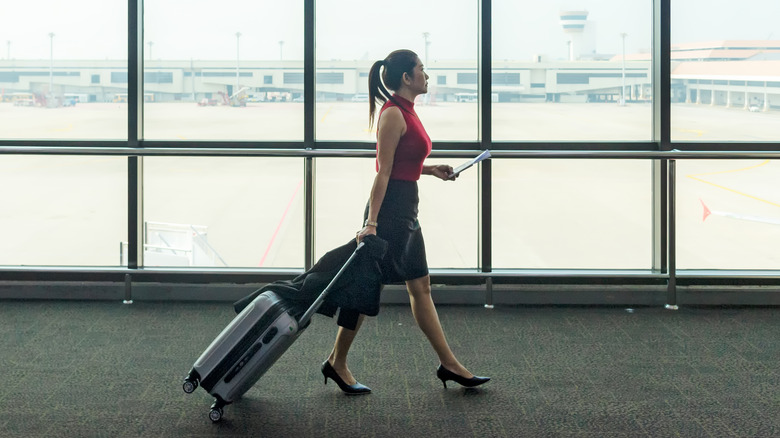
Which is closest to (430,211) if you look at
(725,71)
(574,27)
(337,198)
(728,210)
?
(337,198)

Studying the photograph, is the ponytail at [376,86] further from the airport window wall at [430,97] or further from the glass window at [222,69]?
the glass window at [222,69]

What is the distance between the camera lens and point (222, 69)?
5.41m

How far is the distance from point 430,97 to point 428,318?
229 cm

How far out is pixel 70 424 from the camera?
2891 millimetres

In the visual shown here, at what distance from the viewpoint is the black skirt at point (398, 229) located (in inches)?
125

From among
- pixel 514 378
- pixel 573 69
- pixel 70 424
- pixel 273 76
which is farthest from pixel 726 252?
pixel 70 424

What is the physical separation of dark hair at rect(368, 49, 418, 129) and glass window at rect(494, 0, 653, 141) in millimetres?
1978

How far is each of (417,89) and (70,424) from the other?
1.67 metres

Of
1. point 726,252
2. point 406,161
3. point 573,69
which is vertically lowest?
point 726,252

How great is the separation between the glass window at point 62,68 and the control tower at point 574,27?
2.61 m

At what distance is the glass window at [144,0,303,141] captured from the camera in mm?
5156

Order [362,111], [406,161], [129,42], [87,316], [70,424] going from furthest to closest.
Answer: [362,111], [129,42], [87,316], [406,161], [70,424]

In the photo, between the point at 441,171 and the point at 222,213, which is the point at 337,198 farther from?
the point at 222,213

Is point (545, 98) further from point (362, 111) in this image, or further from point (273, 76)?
point (273, 76)
